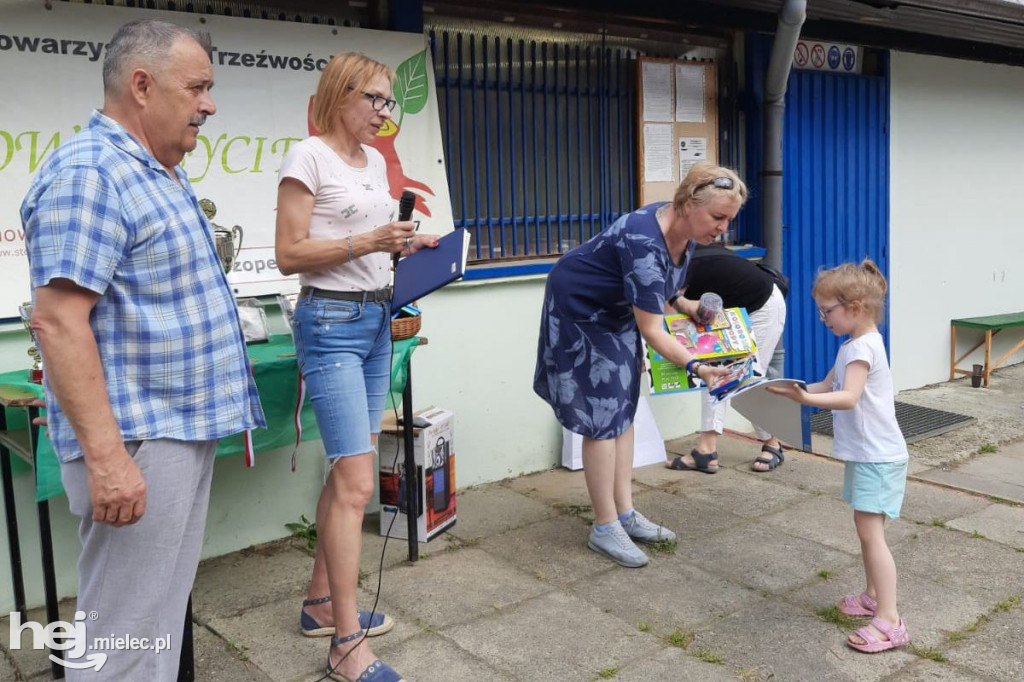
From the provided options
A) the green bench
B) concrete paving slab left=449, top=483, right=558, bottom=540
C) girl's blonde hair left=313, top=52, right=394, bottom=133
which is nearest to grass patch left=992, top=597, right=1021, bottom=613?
concrete paving slab left=449, top=483, right=558, bottom=540

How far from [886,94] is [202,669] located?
6.10 metres

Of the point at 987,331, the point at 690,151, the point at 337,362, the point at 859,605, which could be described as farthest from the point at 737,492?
the point at 987,331

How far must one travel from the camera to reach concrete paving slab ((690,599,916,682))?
10.4 ft

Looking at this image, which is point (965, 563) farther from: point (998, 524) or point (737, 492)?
point (737, 492)

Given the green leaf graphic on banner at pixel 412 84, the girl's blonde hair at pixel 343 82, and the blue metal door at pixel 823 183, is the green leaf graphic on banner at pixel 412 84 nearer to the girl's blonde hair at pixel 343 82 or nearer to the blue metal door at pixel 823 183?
the girl's blonde hair at pixel 343 82

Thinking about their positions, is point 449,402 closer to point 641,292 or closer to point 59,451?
point 641,292

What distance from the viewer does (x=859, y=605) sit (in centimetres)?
356

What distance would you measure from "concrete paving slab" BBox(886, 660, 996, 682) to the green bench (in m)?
5.17

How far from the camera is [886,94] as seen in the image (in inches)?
276

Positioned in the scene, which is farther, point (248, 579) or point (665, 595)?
point (248, 579)

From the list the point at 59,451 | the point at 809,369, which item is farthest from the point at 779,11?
the point at 59,451

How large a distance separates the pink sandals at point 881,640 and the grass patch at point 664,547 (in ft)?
3.32

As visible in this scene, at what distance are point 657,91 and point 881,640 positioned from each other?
137 inches

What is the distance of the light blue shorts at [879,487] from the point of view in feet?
10.7
